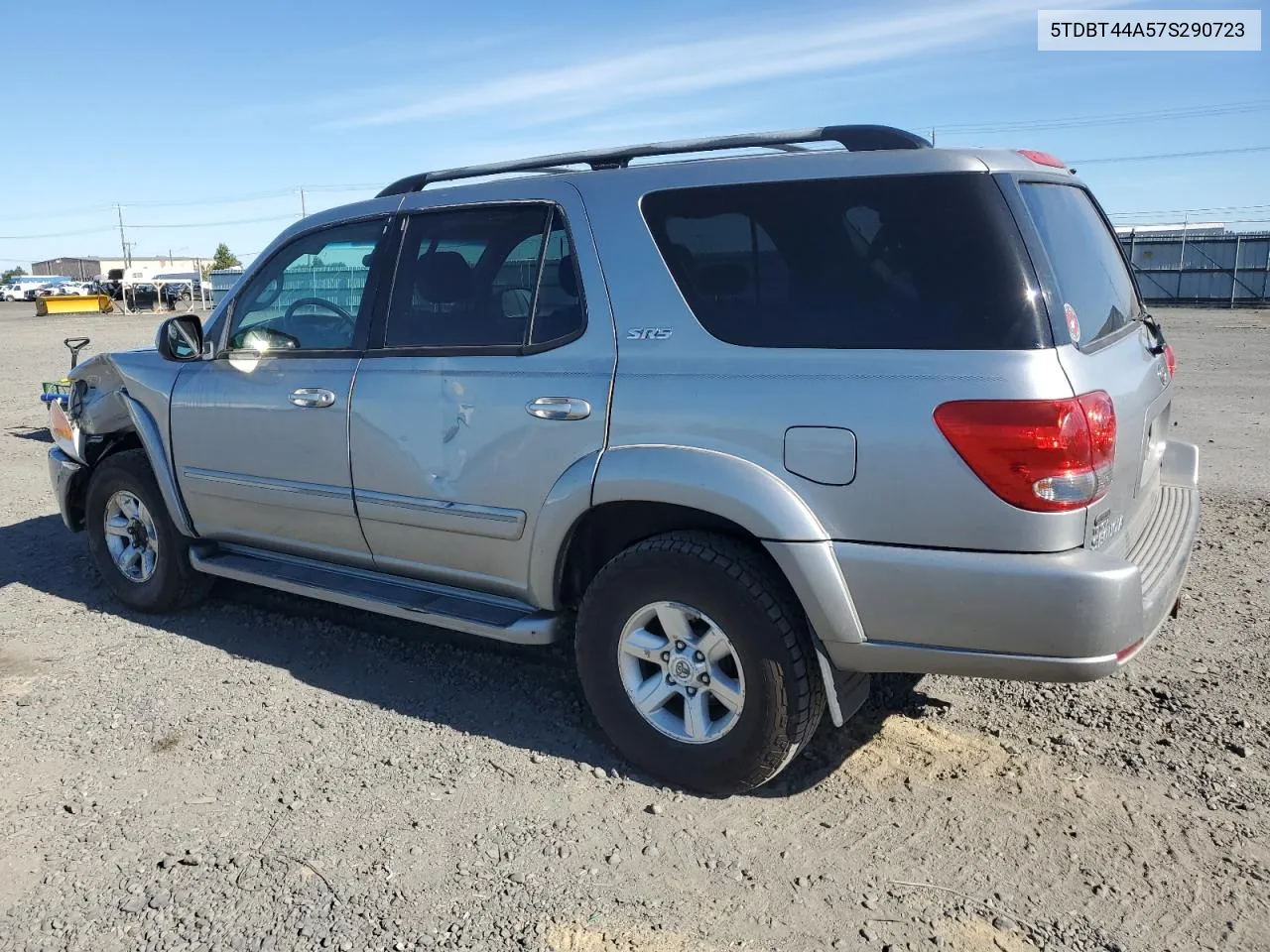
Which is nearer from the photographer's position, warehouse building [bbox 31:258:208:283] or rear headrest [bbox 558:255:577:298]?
rear headrest [bbox 558:255:577:298]

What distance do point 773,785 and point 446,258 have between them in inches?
90.8

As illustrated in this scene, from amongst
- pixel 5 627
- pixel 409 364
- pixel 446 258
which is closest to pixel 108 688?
pixel 5 627

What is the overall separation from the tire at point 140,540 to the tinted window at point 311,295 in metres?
0.96

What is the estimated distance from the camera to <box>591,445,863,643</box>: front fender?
9.96 ft

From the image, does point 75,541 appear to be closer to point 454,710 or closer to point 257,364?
point 257,364

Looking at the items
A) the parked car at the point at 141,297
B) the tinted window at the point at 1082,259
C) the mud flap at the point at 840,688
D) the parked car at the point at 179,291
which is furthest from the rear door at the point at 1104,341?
the parked car at the point at 179,291

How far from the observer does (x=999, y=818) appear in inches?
125

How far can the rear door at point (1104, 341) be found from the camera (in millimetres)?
2877

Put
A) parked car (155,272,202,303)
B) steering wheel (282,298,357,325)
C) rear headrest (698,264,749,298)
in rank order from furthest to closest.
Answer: parked car (155,272,202,303)
steering wheel (282,298,357,325)
rear headrest (698,264,749,298)

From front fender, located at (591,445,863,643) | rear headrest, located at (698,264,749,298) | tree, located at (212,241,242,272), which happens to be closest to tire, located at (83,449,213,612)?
front fender, located at (591,445,863,643)

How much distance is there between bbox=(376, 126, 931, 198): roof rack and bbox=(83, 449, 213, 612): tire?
1934mm

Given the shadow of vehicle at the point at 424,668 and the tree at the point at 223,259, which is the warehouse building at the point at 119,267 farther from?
the shadow of vehicle at the point at 424,668

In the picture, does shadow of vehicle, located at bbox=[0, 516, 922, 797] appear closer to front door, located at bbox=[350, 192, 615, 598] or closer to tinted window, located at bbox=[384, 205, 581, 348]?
front door, located at bbox=[350, 192, 615, 598]

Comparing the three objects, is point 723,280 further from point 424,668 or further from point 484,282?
point 424,668
